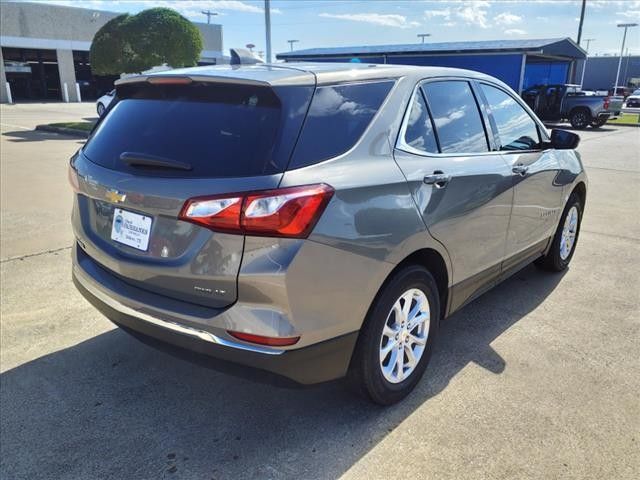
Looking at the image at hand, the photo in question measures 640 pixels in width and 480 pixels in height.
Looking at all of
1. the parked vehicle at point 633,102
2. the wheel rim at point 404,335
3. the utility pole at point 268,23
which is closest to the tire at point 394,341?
the wheel rim at point 404,335

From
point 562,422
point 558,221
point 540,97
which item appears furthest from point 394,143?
point 540,97

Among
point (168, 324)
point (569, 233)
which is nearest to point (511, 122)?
point (569, 233)

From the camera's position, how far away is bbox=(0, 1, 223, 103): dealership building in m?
35.0

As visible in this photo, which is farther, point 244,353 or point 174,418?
point 174,418

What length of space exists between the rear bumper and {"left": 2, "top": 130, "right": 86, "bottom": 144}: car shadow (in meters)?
13.9

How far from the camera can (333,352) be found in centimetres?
241

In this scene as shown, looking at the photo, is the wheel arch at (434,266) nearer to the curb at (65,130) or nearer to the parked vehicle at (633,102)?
the curb at (65,130)

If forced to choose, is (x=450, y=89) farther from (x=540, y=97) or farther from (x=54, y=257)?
(x=540, y=97)

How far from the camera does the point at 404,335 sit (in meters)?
2.86

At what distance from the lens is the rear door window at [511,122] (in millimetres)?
3705

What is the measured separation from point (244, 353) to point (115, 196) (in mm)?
989

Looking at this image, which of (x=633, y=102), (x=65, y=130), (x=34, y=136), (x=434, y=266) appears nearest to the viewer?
(x=434, y=266)

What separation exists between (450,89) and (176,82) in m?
1.64

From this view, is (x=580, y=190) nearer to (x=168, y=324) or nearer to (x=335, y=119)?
(x=335, y=119)
